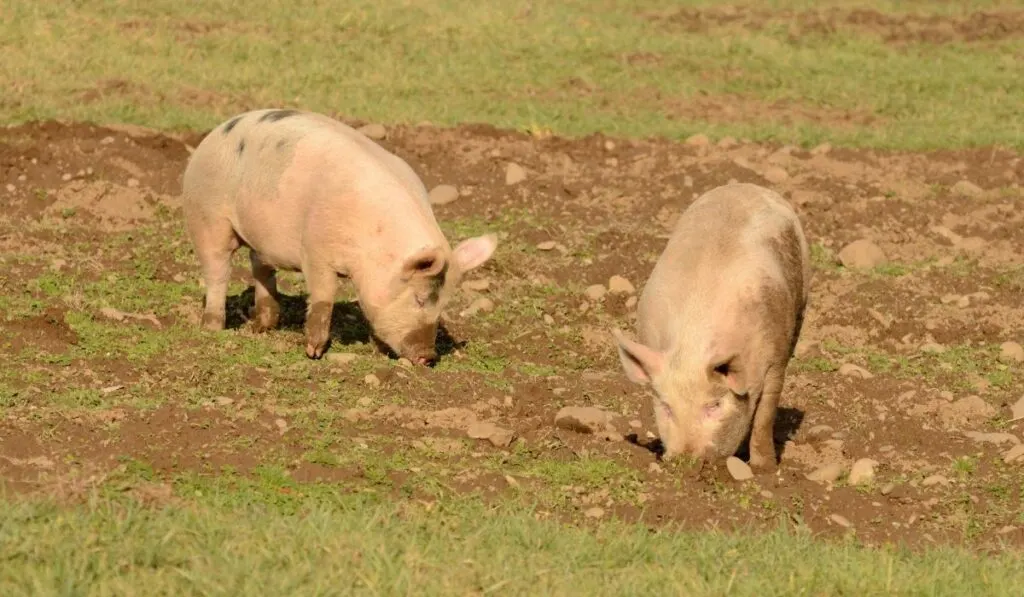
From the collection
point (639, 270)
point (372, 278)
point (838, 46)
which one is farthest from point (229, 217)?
point (838, 46)

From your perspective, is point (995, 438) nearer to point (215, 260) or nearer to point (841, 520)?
point (841, 520)

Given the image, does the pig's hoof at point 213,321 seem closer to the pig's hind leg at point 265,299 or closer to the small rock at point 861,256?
the pig's hind leg at point 265,299

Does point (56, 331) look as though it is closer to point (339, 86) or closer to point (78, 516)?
point (78, 516)

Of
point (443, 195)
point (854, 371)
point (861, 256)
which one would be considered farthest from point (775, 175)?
point (854, 371)

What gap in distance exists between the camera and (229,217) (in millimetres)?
10383

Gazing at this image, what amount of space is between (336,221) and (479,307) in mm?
2001

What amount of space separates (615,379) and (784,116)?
910 cm

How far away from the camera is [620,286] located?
12.1 m

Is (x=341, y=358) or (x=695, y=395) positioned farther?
(x=341, y=358)

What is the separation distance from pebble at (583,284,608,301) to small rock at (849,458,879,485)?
3.62 m

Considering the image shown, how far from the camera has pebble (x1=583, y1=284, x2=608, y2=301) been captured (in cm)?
1192

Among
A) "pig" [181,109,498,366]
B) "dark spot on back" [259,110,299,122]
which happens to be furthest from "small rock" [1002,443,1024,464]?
"dark spot on back" [259,110,299,122]

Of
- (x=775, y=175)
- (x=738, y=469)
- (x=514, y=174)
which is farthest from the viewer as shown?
(x=775, y=175)

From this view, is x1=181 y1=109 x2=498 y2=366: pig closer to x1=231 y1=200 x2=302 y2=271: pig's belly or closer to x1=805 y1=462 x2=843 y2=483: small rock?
x1=231 y1=200 x2=302 y2=271: pig's belly
